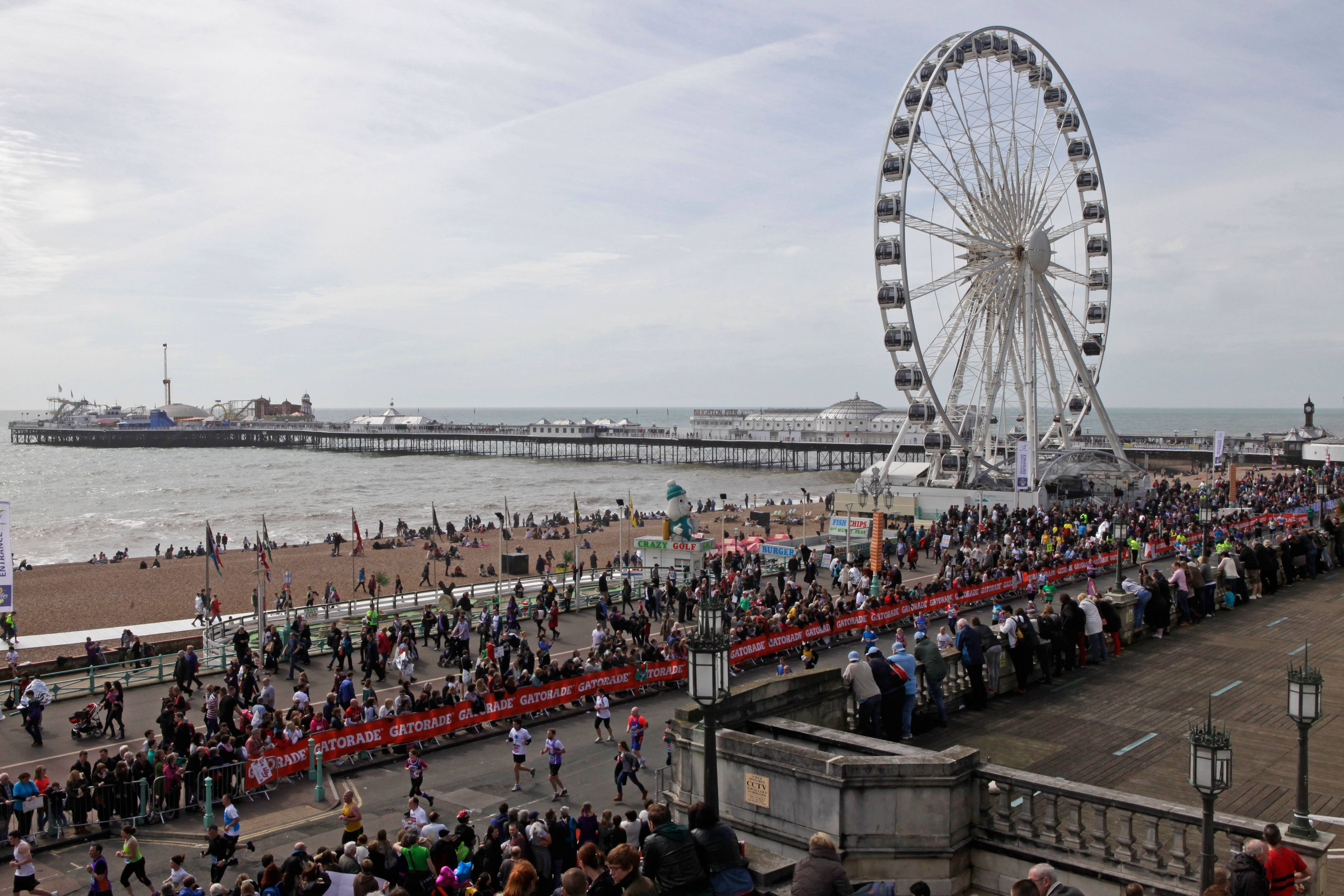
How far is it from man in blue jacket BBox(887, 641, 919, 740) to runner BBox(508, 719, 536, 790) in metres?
5.70

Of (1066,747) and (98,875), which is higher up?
(1066,747)

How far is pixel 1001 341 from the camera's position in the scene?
1967 inches

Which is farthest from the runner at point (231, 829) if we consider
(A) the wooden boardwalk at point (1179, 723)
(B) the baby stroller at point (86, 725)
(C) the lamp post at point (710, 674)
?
(A) the wooden boardwalk at point (1179, 723)

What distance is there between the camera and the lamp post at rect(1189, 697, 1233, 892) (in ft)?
23.7

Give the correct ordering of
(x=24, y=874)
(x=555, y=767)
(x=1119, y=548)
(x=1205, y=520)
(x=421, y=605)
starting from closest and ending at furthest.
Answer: (x=24, y=874) → (x=555, y=767) → (x=1119, y=548) → (x=1205, y=520) → (x=421, y=605)

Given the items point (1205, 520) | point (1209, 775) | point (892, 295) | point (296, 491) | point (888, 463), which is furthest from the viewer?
point (296, 491)

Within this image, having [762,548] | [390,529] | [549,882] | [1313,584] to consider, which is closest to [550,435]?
[390,529]

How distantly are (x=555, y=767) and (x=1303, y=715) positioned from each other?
949 centimetres

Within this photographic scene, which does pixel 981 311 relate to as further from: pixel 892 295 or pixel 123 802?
pixel 123 802

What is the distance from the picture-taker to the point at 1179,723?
13.3 m

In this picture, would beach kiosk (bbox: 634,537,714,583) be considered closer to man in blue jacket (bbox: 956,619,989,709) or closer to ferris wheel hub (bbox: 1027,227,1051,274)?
man in blue jacket (bbox: 956,619,989,709)

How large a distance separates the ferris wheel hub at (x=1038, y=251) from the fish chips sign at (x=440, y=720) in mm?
36327

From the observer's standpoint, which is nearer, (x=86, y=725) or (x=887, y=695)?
(x=887, y=695)

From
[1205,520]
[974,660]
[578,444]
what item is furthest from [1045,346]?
[578,444]
